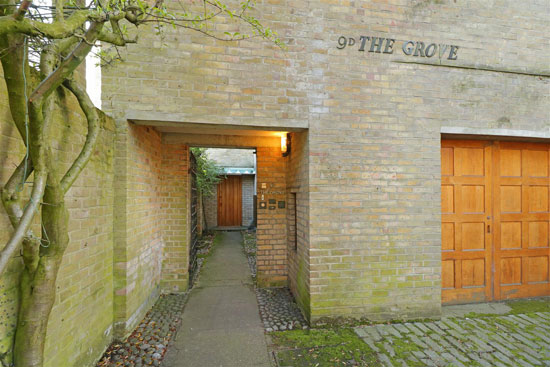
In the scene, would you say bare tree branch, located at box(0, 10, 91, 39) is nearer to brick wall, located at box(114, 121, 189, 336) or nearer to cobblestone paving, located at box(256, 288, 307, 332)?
brick wall, located at box(114, 121, 189, 336)

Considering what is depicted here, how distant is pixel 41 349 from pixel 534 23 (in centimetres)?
675

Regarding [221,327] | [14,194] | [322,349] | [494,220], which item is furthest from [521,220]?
[14,194]

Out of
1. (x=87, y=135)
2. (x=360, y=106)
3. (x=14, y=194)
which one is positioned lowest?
(x=14, y=194)

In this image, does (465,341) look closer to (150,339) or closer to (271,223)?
(271,223)

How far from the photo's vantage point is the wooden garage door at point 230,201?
10.9 meters

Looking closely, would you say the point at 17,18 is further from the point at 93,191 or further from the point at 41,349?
the point at 41,349

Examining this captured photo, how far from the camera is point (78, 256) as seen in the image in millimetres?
2201

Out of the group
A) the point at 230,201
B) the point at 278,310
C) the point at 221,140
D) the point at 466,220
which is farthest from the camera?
the point at 230,201

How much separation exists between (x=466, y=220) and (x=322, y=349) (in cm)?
292

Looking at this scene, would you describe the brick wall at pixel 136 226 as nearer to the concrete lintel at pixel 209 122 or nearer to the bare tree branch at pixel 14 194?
the concrete lintel at pixel 209 122

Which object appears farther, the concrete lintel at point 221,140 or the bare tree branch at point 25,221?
the concrete lintel at point 221,140

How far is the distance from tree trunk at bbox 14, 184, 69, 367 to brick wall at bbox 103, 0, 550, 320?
142 centimetres

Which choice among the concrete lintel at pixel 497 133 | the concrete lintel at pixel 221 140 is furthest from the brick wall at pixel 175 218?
the concrete lintel at pixel 497 133

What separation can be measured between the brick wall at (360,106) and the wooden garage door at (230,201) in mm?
8307
